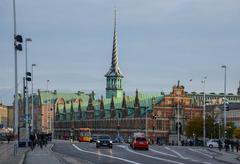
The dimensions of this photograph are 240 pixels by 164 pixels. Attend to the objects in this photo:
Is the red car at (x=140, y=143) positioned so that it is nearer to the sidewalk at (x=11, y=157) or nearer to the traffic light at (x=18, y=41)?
the sidewalk at (x=11, y=157)

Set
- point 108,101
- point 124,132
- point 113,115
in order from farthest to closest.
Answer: point 108,101 < point 113,115 < point 124,132

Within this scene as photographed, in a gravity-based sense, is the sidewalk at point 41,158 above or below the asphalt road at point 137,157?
above

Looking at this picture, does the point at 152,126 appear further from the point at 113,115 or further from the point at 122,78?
the point at 122,78

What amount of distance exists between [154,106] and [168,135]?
7878 millimetres

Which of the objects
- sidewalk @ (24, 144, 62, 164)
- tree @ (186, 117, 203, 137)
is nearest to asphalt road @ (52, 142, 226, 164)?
sidewalk @ (24, 144, 62, 164)

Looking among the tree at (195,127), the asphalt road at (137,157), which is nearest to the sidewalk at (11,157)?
the asphalt road at (137,157)

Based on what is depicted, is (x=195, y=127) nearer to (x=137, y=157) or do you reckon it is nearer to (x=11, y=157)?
(x=137, y=157)

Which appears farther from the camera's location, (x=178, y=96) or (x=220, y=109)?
(x=220, y=109)

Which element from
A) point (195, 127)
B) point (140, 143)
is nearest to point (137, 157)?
point (140, 143)

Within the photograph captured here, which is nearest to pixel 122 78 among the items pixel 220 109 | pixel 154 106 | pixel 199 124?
pixel 220 109

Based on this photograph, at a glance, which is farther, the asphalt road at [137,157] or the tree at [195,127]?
the tree at [195,127]

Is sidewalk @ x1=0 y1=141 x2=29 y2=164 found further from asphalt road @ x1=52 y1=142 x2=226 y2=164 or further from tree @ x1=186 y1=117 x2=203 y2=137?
tree @ x1=186 y1=117 x2=203 y2=137

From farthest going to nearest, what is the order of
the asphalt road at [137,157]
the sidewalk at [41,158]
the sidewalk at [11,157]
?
the asphalt road at [137,157]
the sidewalk at [41,158]
the sidewalk at [11,157]

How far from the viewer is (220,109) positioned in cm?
17925
